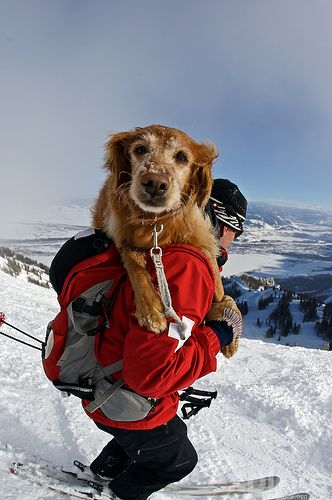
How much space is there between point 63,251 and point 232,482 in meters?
3.99

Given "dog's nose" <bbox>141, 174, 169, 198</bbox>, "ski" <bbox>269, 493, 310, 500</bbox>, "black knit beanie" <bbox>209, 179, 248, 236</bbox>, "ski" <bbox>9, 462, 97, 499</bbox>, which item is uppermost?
"dog's nose" <bbox>141, 174, 169, 198</bbox>

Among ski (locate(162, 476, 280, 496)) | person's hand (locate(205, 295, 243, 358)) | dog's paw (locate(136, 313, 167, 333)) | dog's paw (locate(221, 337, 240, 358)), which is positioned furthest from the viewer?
ski (locate(162, 476, 280, 496))

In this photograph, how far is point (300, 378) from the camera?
32.3 feet

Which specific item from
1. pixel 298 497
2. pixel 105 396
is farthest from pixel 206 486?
pixel 105 396

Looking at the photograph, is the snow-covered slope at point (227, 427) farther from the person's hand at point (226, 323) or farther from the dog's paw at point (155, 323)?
the dog's paw at point (155, 323)

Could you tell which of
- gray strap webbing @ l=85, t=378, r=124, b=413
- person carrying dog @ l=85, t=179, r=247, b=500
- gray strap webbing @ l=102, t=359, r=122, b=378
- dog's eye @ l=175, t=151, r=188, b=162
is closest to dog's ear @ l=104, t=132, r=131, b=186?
dog's eye @ l=175, t=151, r=188, b=162

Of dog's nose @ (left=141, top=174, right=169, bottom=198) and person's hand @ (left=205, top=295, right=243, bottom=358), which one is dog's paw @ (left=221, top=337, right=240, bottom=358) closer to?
person's hand @ (left=205, top=295, right=243, bottom=358)

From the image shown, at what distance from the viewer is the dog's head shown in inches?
109

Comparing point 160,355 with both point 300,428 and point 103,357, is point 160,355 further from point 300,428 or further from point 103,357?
point 300,428

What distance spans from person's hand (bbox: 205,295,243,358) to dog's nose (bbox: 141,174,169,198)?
3.95ft

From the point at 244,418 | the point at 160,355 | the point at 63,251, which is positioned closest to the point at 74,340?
the point at 63,251

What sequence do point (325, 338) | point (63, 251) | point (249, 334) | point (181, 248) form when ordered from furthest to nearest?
point (249, 334) → point (325, 338) → point (63, 251) → point (181, 248)

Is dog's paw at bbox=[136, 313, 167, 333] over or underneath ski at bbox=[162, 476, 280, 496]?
over

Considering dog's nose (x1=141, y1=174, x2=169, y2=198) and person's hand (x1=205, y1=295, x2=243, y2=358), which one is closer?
dog's nose (x1=141, y1=174, x2=169, y2=198)
